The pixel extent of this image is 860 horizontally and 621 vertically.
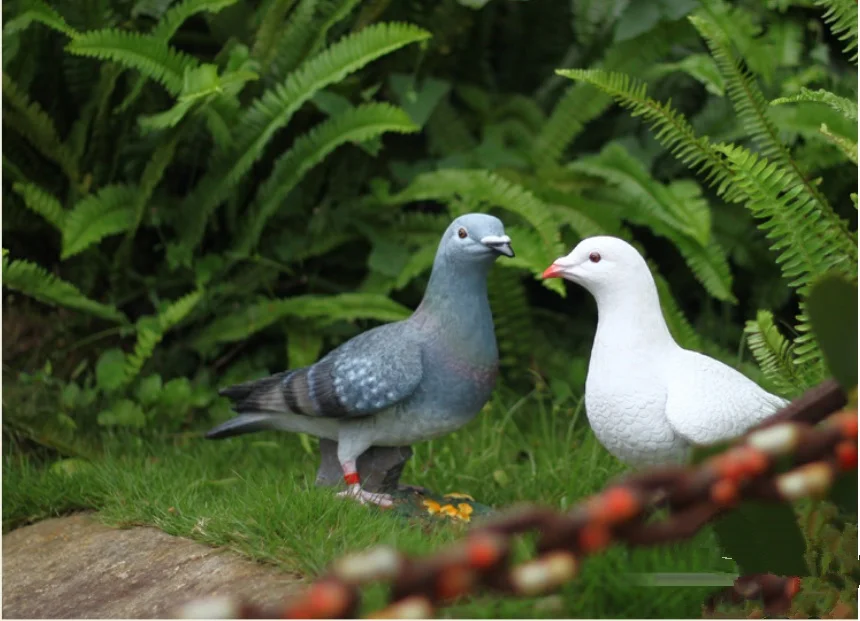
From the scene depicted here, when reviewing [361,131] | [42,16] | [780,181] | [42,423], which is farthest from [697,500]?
[42,16]

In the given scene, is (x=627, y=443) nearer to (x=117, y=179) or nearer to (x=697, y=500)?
(x=697, y=500)

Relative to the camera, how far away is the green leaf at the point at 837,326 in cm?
156

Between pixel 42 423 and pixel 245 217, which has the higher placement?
pixel 245 217

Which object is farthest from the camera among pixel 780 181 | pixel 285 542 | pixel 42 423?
pixel 42 423

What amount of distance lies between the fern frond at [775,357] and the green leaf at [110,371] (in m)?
Result: 2.26

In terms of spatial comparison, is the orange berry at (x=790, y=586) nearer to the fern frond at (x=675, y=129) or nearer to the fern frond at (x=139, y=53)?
the fern frond at (x=675, y=129)

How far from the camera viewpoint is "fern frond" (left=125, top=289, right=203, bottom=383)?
12.5ft

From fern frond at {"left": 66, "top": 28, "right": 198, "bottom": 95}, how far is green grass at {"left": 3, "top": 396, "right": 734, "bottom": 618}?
4.28ft

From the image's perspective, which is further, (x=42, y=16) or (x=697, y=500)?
(x=42, y=16)

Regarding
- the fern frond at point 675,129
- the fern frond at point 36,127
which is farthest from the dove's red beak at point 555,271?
the fern frond at point 36,127

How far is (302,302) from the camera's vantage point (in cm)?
392

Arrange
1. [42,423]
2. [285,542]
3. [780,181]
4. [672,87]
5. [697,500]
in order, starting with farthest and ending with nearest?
[672,87] < [42,423] < [780,181] < [285,542] < [697,500]

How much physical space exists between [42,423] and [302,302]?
3.29 feet

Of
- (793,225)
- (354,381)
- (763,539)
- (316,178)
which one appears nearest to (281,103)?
(316,178)
